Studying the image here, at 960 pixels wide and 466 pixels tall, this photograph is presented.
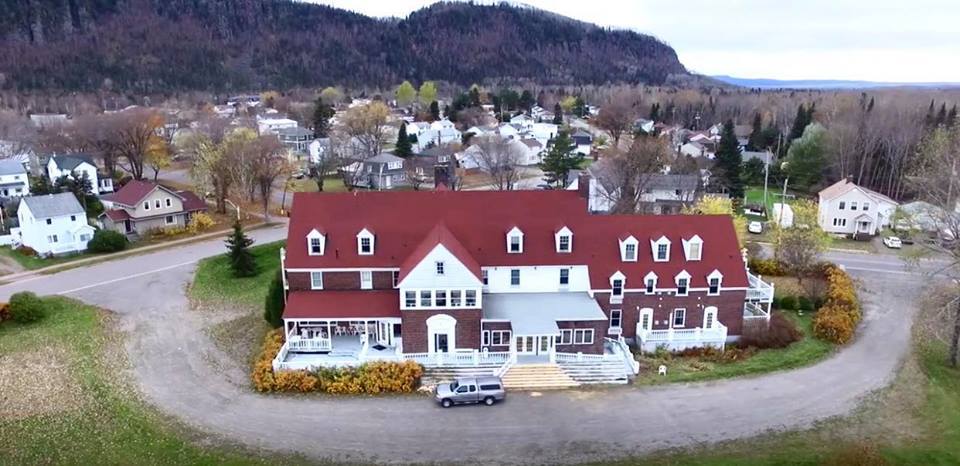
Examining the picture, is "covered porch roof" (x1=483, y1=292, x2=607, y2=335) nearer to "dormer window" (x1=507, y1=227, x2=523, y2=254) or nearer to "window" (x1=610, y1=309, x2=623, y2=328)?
"window" (x1=610, y1=309, x2=623, y2=328)

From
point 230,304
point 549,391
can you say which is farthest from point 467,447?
point 230,304

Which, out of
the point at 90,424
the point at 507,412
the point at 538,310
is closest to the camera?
the point at 90,424

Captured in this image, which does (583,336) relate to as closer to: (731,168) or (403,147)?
(731,168)

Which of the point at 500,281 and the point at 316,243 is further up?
the point at 316,243

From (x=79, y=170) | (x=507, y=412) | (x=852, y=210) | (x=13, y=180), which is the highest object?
(x=79, y=170)

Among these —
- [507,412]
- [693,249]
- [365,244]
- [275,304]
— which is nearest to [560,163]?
[693,249]

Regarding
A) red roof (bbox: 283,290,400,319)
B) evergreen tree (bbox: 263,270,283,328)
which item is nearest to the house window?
red roof (bbox: 283,290,400,319)

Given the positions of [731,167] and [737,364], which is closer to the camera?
[737,364]
